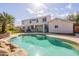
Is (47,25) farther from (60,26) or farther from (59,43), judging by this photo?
(59,43)

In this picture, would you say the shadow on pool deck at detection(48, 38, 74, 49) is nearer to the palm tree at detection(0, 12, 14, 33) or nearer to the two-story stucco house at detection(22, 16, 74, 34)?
the two-story stucco house at detection(22, 16, 74, 34)

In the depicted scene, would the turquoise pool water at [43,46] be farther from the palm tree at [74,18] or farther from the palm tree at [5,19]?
the palm tree at [74,18]

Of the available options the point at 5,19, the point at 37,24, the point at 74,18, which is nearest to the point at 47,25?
the point at 37,24

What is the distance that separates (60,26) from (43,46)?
66cm

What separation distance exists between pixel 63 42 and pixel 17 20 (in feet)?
3.89

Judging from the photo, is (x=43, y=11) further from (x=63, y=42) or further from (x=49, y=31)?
(x=63, y=42)

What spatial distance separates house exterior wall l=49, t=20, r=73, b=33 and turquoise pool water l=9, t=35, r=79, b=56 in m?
0.24

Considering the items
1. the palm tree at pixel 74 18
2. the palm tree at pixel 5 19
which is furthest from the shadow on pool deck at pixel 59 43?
the palm tree at pixel 5 19

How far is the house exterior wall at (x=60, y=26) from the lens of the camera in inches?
177

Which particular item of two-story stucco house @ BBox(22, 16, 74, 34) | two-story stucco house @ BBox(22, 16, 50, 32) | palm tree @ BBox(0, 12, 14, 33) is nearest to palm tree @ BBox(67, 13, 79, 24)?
two-story stucco house @ BBox(22, 16, 74, 34)

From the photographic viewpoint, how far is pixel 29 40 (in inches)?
175

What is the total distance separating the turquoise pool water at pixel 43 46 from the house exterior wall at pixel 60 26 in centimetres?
24

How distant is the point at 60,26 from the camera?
15.0ft

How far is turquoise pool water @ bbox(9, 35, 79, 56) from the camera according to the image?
13.8 feet
